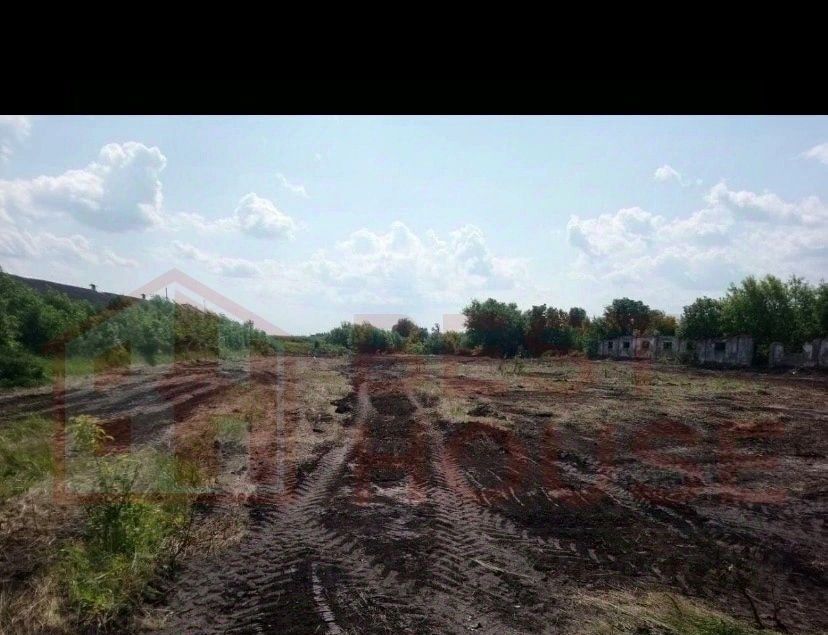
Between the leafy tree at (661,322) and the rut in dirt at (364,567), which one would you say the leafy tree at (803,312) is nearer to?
the leafy tree at (661,322)

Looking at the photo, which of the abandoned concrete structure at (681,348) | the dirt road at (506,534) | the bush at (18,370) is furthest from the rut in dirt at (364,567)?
the abandoned concrete structure at (681,348)

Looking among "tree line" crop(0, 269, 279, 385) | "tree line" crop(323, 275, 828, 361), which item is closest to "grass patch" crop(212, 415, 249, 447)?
"tree line" crop(0, 269, 279, 385)

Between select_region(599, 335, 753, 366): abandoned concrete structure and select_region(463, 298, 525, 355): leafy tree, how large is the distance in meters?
6.60

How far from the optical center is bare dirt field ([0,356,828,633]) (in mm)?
3436

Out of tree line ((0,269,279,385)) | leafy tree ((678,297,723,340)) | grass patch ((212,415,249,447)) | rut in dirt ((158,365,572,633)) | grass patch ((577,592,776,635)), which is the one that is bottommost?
rut in dirt ((158,365,572,633))

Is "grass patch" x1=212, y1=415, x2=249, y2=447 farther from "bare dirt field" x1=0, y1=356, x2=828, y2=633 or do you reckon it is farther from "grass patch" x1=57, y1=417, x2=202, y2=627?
"grass patch" x1=57, y1=417, x2=202, y2=627

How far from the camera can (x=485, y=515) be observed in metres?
5.20

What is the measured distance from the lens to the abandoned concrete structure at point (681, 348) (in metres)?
24.4

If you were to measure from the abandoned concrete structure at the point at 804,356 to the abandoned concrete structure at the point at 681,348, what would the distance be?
135 centimetres

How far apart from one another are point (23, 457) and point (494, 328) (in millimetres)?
26563

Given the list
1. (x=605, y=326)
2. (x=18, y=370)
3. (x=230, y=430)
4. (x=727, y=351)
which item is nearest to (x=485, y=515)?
(x=230, y=430)
